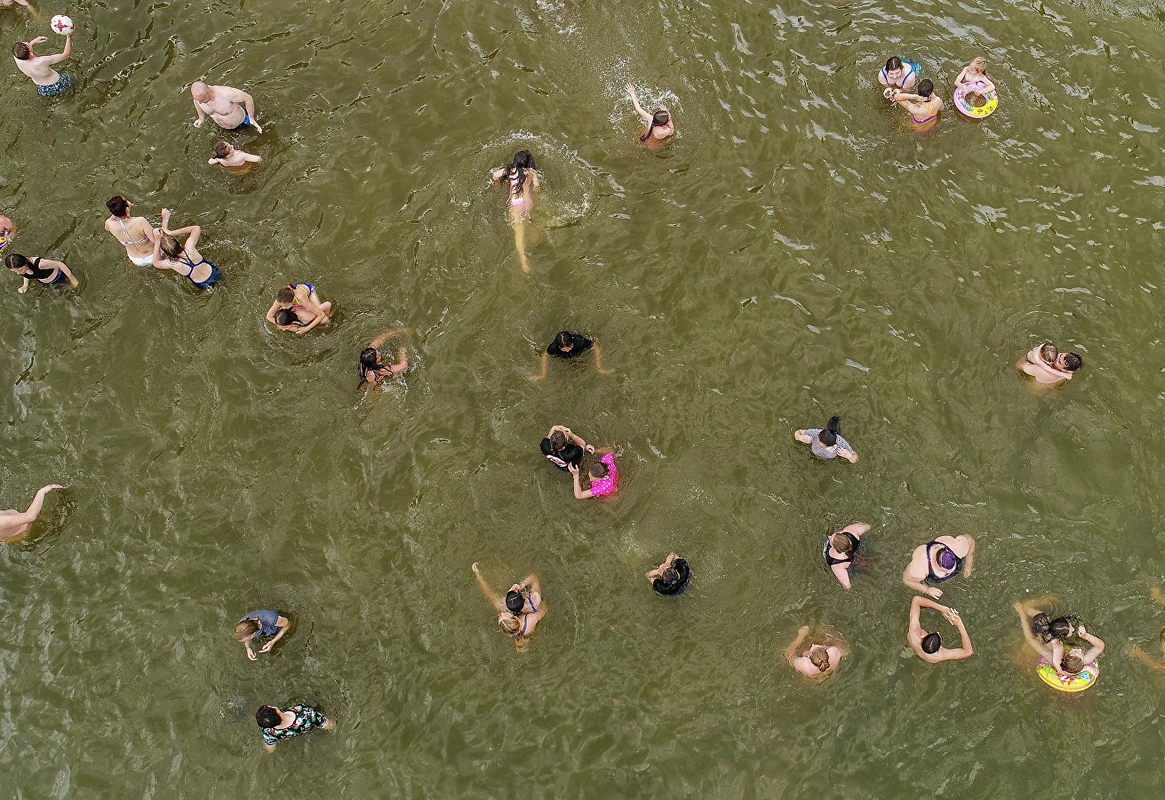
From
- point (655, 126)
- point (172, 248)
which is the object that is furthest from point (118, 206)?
point (655, 126)

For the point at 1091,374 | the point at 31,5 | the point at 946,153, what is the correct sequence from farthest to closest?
the point at 31,5
the point at 946,153
the point at 1091,374

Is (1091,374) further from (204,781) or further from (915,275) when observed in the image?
(204,781)

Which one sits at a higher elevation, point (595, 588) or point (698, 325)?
point (698, 325)

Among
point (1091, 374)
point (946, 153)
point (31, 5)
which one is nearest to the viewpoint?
point (1091, 374)

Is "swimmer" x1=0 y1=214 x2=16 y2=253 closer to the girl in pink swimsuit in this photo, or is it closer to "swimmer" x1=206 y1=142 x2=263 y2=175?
"swimmer" x1=206 y1=142 x2=263 y2=175

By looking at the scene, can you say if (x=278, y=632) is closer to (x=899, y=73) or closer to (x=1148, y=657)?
(x=1148, y=657)

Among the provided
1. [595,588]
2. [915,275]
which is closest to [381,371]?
[595,588]
